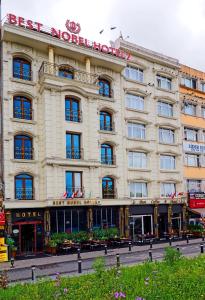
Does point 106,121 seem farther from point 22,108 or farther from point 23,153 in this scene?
point 23,153

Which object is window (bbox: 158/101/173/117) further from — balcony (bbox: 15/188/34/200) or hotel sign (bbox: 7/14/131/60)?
balcony (bbox: 15/188/34/200)

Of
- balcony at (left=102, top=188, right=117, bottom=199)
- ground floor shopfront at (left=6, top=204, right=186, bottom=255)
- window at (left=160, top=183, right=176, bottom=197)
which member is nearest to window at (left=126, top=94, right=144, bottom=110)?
window at (left=160, top=183, right=176, bottom=197)

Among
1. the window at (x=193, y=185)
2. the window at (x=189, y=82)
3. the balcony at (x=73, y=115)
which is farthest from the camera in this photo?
the window at (x=189, y=82)

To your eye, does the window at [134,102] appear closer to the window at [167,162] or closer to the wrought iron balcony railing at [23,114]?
the window at [167,162]

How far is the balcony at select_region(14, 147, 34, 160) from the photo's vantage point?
31.5m

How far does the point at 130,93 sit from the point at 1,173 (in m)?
16.3

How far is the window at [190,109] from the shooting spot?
4503cm

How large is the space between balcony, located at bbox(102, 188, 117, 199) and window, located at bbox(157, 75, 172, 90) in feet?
45.4

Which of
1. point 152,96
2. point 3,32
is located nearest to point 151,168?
point 152,96

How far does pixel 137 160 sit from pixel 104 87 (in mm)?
8155

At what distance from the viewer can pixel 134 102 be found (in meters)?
40.0

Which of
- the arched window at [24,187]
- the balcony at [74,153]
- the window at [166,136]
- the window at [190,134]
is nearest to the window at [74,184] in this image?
the balcony at [74,153]

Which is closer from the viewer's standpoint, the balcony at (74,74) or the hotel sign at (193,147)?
the balcony at (74,74)

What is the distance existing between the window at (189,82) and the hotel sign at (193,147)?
7208 mm
